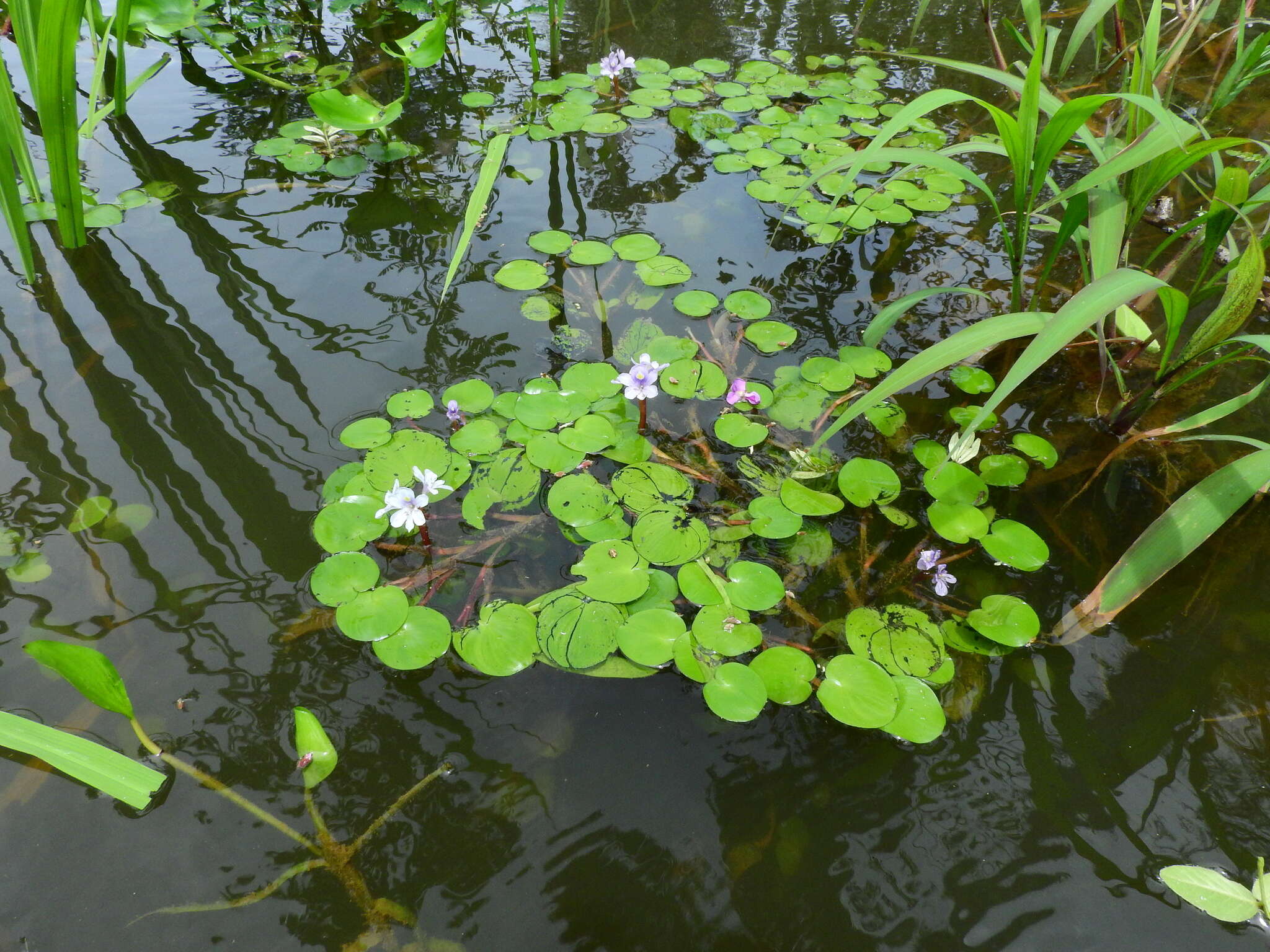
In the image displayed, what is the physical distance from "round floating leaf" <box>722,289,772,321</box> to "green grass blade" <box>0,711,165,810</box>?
1900mm

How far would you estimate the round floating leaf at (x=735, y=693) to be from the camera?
4.44ft

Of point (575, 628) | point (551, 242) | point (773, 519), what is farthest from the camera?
point (551, 242)

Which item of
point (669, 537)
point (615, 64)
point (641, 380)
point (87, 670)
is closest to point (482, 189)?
point (641, 380)

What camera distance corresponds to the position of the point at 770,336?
7.18 feet

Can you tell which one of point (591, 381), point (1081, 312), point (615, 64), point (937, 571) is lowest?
point (937, 571)

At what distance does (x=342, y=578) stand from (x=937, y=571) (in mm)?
1369

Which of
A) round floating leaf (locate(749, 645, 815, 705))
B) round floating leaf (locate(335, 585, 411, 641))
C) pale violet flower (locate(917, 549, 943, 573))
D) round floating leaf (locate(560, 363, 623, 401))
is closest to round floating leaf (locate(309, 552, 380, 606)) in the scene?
round floating leaf (locate(335, 585, 411, 641))

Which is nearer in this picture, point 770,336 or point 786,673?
point 786,673

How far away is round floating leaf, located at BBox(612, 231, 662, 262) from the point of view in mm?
2443

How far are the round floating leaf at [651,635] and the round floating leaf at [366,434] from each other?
0.85 meters

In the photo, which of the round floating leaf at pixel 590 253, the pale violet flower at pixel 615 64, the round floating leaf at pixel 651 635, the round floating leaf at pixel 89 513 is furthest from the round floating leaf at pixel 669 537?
the pale violet flower at pixel 615 64

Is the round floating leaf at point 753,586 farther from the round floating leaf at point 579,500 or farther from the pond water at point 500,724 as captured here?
the round floating leaf at point 579,500

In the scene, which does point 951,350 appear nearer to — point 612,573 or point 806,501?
point 806,501

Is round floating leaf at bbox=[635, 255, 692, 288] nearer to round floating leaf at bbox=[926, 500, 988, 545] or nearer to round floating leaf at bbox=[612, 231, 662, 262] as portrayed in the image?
round floating leaf at bbox=[612, 231, 662, 262]
